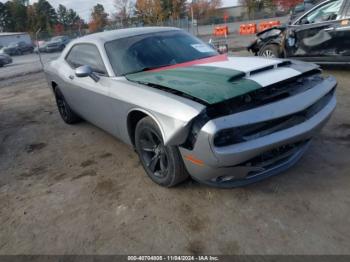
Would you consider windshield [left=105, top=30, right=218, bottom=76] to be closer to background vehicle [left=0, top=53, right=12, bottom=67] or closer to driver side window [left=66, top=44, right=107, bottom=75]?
driver side window [left=66, top=44, right=107, bottom=75]

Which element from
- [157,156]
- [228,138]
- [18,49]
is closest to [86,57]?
[157,156]

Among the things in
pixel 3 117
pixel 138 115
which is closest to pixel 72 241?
pixel 138 115

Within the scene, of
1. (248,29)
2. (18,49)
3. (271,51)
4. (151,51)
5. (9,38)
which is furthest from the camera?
(9,38)

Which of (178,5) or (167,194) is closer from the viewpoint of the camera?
(167,194)

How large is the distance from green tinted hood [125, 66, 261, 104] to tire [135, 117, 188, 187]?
41cm

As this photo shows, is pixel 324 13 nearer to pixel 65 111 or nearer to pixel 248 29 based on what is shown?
pixel 65 111

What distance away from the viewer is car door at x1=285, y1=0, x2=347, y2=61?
6234 millimetres

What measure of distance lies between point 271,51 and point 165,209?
19.5 feet

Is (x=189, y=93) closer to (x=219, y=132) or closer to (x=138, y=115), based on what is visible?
(x=219, y=132)

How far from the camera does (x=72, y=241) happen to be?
2.54 m

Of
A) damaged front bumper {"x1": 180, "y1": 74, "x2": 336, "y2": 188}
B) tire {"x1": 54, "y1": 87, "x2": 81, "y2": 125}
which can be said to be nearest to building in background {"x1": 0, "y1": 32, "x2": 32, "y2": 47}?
tire {"x1": 54, "y1": 87, "x2": 81, "y2": 125}

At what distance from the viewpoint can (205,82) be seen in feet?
8.59

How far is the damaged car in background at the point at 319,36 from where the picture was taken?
6086 millimetres

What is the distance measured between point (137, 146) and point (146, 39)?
1468 mm
